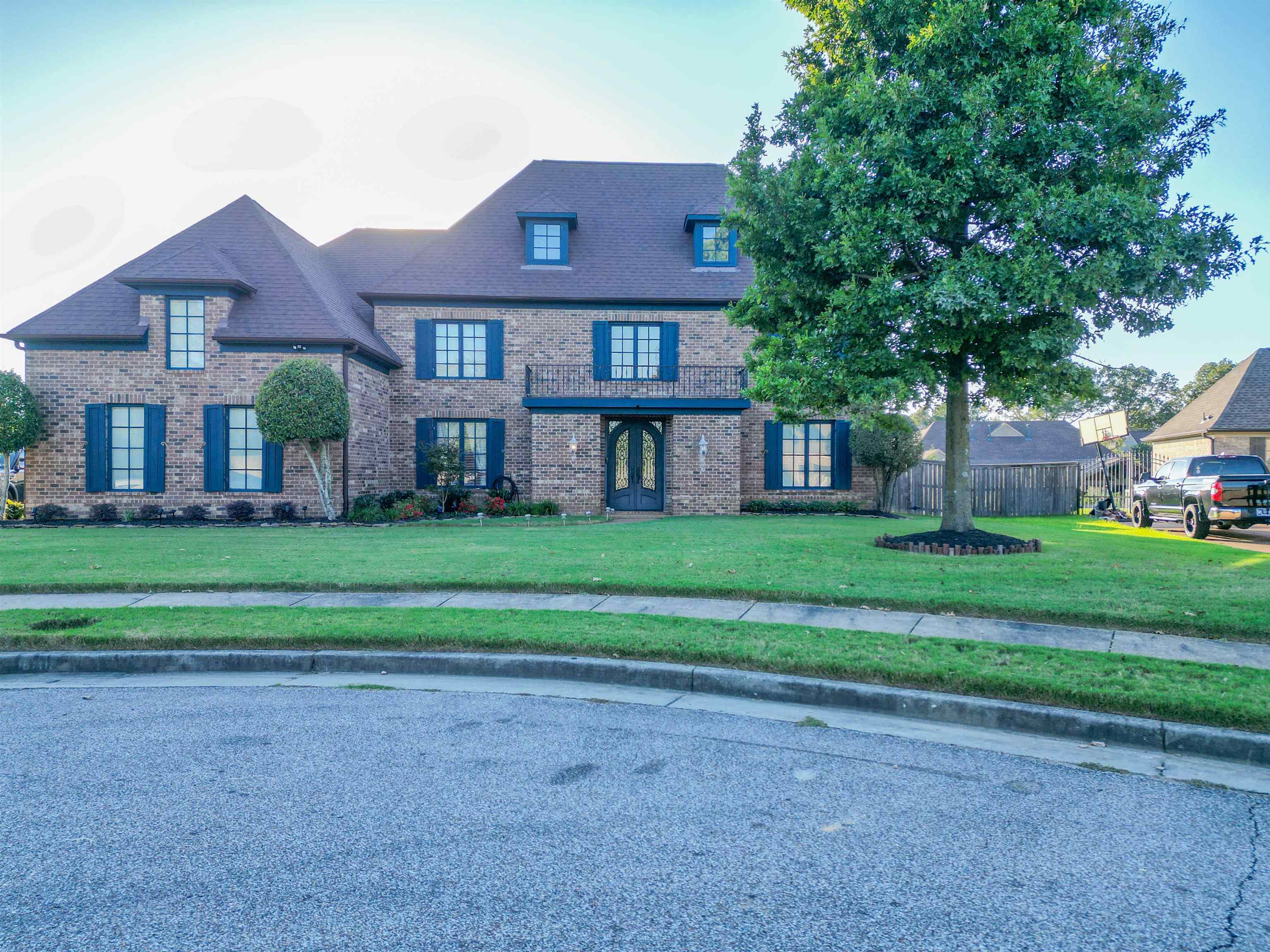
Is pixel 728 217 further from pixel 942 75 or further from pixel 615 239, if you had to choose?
pixel 615 239

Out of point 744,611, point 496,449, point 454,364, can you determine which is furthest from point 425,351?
point 744,611

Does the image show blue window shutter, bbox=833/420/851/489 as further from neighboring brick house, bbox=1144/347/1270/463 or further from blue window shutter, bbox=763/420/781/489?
neighboring brick house, bbox=1144/347/1270/463

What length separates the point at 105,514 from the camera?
59.6 feet

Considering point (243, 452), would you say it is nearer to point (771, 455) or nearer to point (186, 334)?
point (186, 334)

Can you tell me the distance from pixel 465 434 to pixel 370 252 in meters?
6.90

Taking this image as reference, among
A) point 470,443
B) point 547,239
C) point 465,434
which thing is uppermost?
point 547,239

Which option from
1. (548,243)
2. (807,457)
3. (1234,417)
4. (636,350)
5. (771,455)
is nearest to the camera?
(636,350)

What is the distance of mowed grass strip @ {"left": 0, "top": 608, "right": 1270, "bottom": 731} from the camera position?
510cm

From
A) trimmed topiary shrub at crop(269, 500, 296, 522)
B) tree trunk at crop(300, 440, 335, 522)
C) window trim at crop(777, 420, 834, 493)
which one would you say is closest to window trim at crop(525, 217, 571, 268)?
window trim at crop(777, 420, 834, 493)

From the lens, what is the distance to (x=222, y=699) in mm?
5645

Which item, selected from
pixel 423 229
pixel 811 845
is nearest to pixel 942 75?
pixel 811 845

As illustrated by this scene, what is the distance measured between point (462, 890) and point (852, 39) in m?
12.5

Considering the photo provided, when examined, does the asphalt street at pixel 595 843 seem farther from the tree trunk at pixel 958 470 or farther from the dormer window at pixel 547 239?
the dormer window at pixel 547 239

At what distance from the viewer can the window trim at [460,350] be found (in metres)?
21.2
